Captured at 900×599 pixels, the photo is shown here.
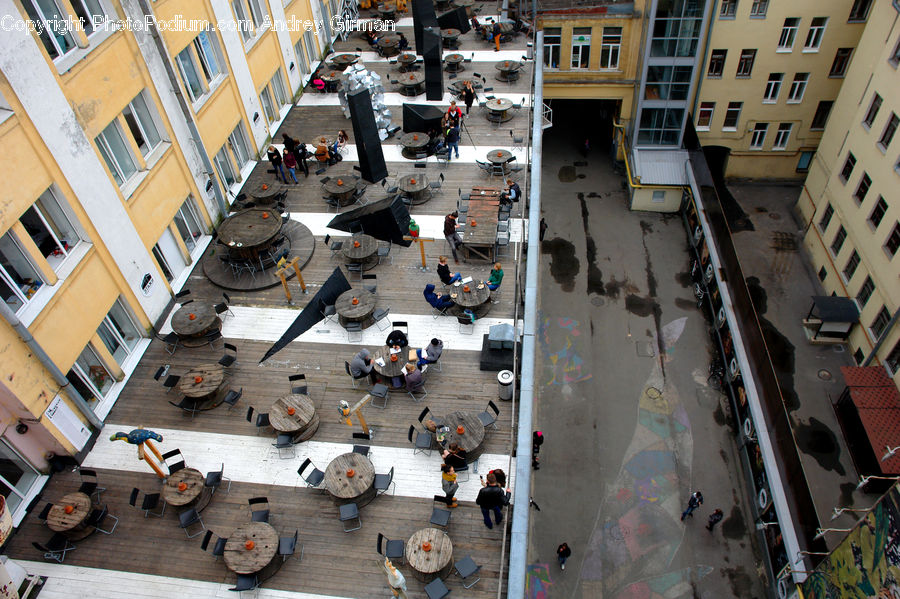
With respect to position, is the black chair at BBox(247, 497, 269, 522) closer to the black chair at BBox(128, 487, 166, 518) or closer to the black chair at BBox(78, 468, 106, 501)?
the black chair at BBox(128, 487, 166, 518)

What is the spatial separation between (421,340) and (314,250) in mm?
7161

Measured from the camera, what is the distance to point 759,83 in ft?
121

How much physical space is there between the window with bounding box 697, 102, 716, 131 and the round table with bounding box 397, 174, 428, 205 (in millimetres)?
22615

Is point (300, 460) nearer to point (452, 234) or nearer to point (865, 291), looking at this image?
point (452, 234)

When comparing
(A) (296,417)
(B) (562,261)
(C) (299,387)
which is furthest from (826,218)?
(A) (296,417)

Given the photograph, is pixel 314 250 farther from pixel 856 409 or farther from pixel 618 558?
pixel 856 409

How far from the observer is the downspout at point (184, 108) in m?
20.6

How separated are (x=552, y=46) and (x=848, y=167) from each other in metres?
19.7

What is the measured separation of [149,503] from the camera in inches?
648

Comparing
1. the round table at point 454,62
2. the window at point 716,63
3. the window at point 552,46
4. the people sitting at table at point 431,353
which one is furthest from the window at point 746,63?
the people sitting at table at point 431,353

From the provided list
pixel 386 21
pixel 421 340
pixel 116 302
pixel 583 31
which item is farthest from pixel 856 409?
pixel 386 21

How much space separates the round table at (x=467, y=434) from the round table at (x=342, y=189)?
12.9m

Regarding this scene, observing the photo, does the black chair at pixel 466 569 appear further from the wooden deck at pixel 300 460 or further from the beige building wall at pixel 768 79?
the beige building wall at pixel 768 79

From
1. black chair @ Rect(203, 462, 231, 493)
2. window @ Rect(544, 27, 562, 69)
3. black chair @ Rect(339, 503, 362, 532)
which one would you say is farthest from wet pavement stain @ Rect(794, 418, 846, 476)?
window @ Rect(544, 27, 562, 69)
